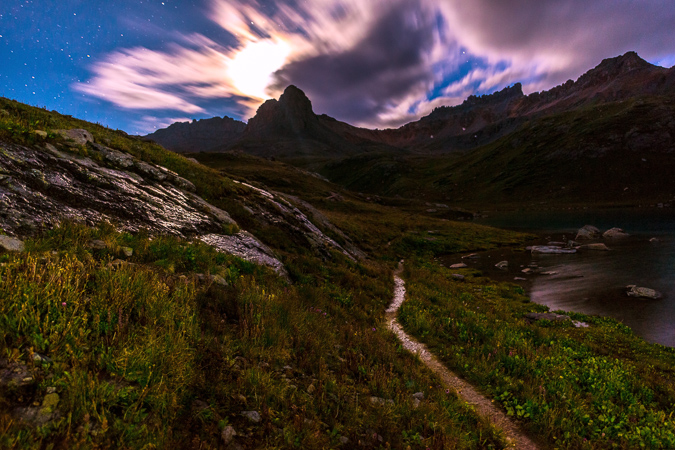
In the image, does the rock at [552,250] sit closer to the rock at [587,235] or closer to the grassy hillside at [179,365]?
the rock at [587,235]

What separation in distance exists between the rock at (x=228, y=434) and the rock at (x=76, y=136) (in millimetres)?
14462

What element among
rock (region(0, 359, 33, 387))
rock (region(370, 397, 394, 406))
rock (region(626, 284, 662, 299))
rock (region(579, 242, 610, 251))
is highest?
rock (region(579, 242, 610, 251))

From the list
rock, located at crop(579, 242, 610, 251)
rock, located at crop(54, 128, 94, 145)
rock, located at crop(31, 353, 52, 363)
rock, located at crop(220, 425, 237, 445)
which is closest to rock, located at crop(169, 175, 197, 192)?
rock, located at crop(54, 128, 94, 145)

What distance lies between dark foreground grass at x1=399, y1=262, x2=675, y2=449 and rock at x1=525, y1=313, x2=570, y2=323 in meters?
0.50

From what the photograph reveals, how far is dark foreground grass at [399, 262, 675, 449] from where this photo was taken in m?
6.89

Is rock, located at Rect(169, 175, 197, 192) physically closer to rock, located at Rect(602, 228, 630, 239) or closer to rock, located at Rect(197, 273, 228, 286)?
rock, located at Rect(197, 273, 228, 286)

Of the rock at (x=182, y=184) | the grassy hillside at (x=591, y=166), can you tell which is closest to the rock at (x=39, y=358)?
the rock at (x=182, y=184)

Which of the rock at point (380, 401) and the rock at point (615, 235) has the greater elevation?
the rock at point (615, 235)

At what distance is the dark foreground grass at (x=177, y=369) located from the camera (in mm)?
3338

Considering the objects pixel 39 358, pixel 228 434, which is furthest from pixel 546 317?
pixel 39 358

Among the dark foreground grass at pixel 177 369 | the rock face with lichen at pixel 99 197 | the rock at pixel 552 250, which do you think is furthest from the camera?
the rock at pixel 552 250

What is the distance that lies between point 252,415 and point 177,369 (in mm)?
1322

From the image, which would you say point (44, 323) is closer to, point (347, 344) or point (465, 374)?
point (347, 344)

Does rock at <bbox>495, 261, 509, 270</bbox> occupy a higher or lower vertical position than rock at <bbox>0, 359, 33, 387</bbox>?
lower
